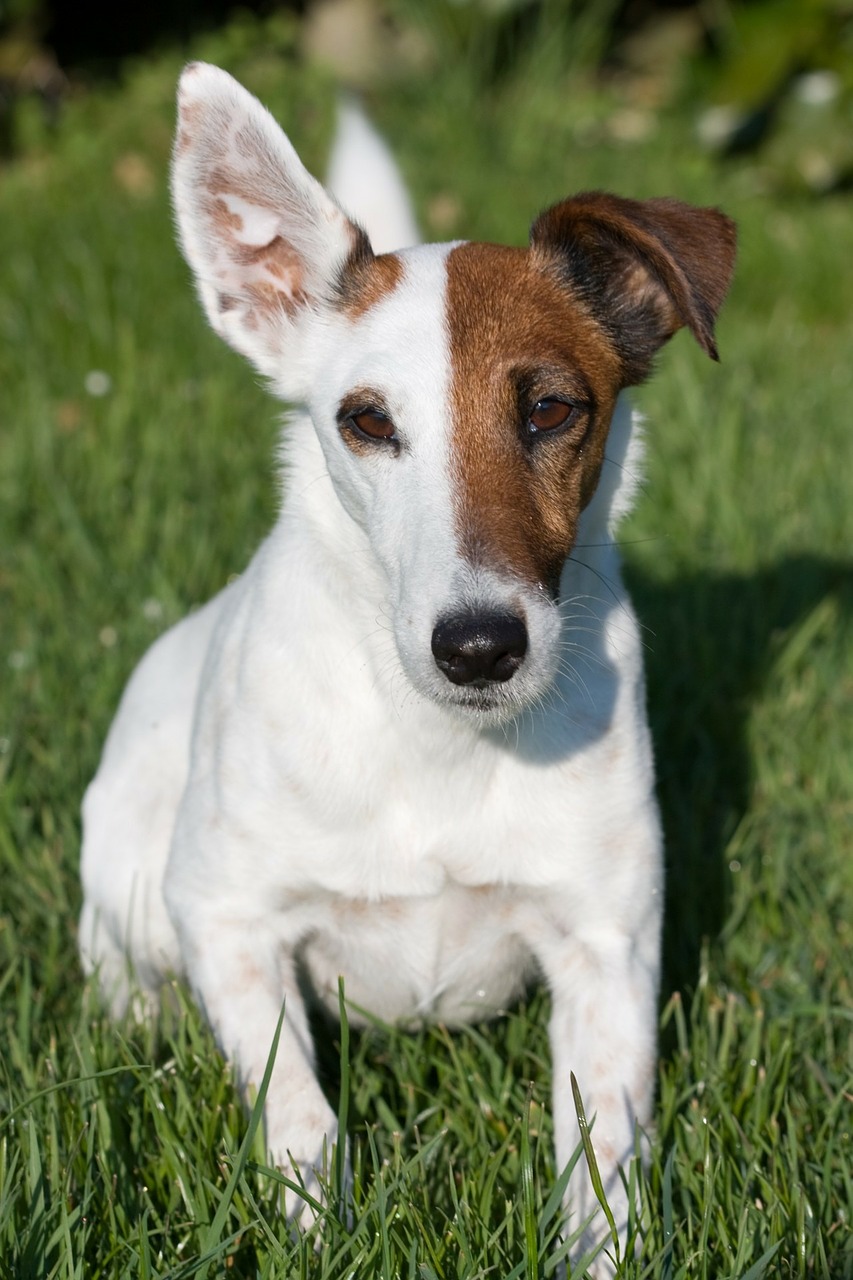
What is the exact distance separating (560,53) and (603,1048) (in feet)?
28.1

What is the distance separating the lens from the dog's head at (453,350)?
8.09ft

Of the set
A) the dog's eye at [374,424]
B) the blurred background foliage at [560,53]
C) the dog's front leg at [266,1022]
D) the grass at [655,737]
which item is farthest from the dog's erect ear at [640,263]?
the blurred background foliage at [560,53]

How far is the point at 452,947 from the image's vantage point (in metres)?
2.98

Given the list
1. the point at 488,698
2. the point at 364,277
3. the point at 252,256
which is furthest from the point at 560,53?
the point at 488,698

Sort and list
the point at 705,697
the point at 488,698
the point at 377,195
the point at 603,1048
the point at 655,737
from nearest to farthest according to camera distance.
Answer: the point at 488,698 < the point at 603,1048 < the point at 377,195 < the point at 655,737 < the point at 705,697

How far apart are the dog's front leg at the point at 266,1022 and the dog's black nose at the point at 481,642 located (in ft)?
2.53

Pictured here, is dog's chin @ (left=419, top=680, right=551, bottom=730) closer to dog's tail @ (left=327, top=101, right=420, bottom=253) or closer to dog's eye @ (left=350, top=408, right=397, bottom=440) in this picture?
dog's eye @ (left=350, top=408, right=397, bottom=440)

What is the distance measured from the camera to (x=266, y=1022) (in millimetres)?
2869

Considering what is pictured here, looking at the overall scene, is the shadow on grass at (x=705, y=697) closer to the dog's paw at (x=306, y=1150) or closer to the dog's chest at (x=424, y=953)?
A: the dog's chest at (x=424, y=953)

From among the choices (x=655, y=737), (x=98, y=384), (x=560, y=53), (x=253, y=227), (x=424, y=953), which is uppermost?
(x=560, y=53)

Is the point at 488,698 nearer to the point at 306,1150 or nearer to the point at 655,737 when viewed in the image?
the point at 306,1150

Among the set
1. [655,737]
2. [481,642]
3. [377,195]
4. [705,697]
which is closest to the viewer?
[481,642]

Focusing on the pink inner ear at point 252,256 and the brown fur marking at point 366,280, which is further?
the pink inner ear at point 252,256

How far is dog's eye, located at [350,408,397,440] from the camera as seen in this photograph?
2.65 metres
